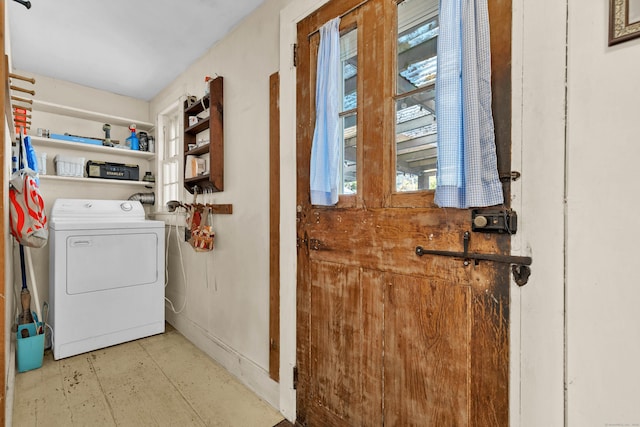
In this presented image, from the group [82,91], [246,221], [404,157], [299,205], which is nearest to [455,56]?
[404,157]

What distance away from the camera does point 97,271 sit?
2.48m

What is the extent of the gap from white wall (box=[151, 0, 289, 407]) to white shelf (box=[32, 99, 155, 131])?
48.0 inches

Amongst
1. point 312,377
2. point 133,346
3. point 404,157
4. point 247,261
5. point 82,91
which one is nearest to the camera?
point 404,157

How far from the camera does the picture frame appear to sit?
716mm

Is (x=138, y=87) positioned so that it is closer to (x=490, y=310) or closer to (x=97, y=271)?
(x=97, y=271)

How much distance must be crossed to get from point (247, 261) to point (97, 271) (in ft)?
4.85

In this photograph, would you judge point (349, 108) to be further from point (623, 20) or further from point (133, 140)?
point (133, 140)

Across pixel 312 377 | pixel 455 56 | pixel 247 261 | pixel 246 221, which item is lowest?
pixel 312 377

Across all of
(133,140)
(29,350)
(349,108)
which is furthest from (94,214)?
(349,108)

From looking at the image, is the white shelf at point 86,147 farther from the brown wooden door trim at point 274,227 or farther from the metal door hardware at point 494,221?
the metal door hardware at point 494,221

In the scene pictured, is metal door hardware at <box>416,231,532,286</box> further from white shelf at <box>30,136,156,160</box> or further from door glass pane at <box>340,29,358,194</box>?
white shelf at <box>30,136,156,160</box>

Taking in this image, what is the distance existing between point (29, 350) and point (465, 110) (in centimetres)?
314

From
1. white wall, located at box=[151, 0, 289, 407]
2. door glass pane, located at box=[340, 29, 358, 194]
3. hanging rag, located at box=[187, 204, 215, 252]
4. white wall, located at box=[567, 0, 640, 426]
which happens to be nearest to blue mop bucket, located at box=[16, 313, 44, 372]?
white wall, located at box=[151, 0, 289, 407]

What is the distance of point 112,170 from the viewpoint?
10.2 feet
